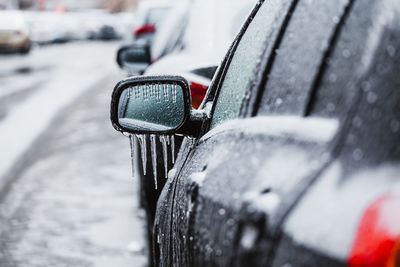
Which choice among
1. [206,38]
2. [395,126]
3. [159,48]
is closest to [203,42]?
[206,38]

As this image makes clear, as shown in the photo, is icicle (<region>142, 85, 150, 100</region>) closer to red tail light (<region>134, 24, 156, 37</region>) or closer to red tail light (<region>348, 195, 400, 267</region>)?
red tail light (<region>348, 195, 400, 267</region>)

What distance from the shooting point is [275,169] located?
169 centimetres

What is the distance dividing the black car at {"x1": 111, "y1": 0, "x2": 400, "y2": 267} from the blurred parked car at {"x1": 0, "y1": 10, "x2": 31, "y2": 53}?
27048 millimetres

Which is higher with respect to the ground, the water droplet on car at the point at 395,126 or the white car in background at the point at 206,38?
the water droplet on car at the point at 395,126

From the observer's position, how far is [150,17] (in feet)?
49.1

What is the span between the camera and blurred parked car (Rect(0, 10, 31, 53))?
2828 centimetres

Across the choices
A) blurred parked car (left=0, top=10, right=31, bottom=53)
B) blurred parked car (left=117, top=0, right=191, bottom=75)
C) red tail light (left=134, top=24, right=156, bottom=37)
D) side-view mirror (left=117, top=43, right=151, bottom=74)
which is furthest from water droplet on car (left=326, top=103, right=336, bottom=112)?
blurred parked car (left=0, top=10, right=31, bottom=53)

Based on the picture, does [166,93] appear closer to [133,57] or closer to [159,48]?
[159,48]

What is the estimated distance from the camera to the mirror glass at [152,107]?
2520mm

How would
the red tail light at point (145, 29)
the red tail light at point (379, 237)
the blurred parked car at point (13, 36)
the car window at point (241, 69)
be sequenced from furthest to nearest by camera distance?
the blurred parked car at point (13, 36) < the red tail light at point (145, 29) < the car window at point (241, 69) < the red tail light at point (379, 237)

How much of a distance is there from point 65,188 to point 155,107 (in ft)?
15.7

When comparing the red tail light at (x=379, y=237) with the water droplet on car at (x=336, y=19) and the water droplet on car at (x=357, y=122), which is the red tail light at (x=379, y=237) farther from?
the water droplet on car at (x=336, y=19)

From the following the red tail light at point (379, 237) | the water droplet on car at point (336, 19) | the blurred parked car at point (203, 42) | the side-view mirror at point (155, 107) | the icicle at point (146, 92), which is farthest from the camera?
the blurred parked car at point (203, 42)

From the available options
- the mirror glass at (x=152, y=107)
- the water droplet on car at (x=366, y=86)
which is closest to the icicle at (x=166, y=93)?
the mirror glass at (x=152, y=107)
